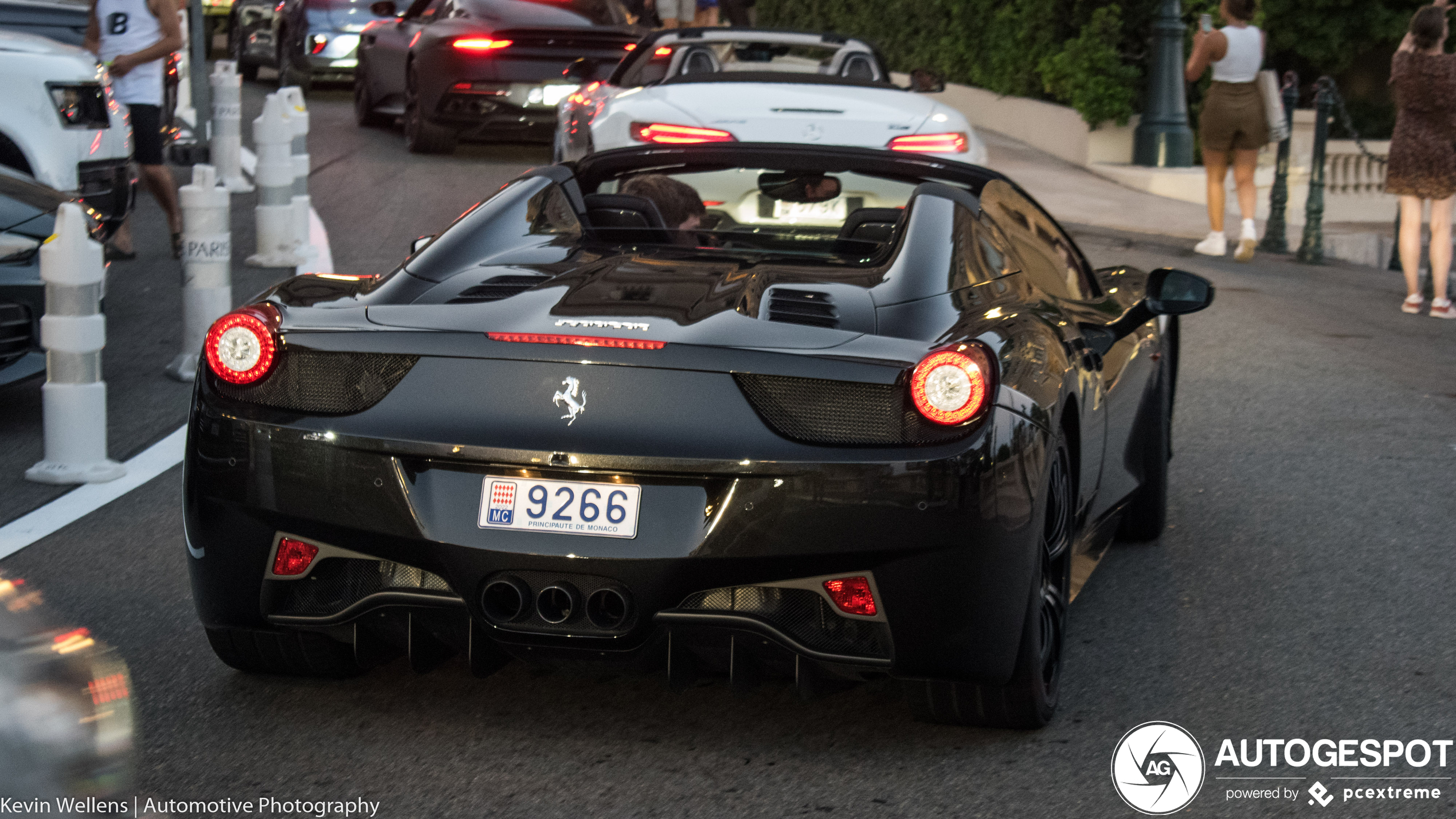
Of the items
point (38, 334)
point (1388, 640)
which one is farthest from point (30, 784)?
point (38, 334)

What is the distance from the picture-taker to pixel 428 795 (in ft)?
12.7

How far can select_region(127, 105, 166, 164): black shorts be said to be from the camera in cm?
1198

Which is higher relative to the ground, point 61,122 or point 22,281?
point 61,122

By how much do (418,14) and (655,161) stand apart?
1261 cm

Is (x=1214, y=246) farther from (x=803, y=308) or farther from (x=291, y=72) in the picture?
(x=291, y=72)

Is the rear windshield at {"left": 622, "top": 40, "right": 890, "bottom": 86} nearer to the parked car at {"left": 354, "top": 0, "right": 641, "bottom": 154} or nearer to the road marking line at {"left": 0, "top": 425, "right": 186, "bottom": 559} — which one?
the parked car at {"left": 354, "top": 0, "right": 641, "bottom": 154}

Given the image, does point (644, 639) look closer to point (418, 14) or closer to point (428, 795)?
point (428, 795)

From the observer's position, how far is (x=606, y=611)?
3902 millimetres

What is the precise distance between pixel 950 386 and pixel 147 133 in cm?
925

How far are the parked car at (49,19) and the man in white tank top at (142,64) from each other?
1.22 meters

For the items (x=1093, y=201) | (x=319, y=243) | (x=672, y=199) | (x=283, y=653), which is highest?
(x=672, y=199)

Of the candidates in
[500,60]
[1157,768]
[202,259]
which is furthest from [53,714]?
[500,60]

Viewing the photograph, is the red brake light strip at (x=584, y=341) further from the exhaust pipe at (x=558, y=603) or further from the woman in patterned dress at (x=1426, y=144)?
the woman in patterned dress at (x=1426, y=144)

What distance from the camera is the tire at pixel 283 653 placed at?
4.42 metres
